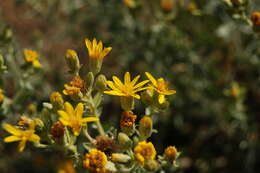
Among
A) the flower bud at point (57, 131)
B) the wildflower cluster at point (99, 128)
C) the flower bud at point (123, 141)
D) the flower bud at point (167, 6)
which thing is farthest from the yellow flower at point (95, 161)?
the flower bud at point (167, 6)

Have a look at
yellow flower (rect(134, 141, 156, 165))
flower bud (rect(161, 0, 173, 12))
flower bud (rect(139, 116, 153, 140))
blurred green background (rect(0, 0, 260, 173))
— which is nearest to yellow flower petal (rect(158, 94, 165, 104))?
flower bud (rect(139, 116, 153, 140))

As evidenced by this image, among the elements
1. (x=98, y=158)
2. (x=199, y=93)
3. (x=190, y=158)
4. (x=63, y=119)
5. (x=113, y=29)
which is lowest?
(x=98, y=158)

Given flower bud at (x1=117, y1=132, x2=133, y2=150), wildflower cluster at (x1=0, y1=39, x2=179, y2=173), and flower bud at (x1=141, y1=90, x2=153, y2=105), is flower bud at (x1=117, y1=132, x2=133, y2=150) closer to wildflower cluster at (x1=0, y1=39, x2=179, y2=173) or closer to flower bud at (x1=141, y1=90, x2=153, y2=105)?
wildflower cluster at (x1=0, y1=39, x2=179, y2=173)

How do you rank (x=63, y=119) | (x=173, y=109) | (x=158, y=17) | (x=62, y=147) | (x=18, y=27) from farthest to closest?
(x=18, y=27) → (x=173, y=109) → (x=158, y=17) → (x=62, y=147) → (x=63, y=119)

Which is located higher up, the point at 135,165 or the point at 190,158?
the point at 190,158

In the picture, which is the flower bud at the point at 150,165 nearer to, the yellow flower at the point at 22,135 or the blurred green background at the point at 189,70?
the yellow flower at the point at 22,135

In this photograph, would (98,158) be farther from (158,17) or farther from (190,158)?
(190,158)

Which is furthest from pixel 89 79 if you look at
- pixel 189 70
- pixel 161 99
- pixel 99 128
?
pixel 189 70

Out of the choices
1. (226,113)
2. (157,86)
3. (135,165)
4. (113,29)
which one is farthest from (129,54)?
(135,165)
